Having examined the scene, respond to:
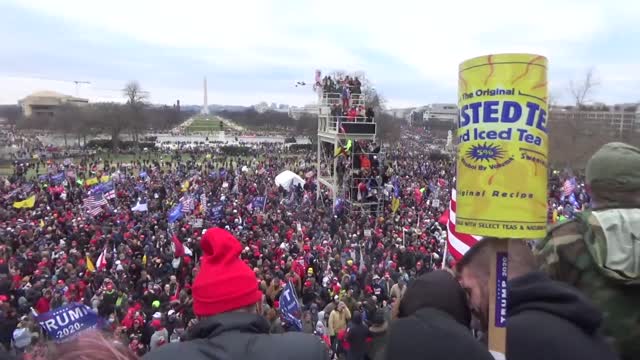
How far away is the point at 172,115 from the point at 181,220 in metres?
92.7

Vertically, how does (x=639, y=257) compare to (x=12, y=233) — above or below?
above

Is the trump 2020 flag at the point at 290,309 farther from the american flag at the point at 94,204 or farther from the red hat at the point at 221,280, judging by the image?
the american flag at the point at 94,204

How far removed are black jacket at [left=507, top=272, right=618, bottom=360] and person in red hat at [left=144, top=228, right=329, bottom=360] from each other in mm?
840

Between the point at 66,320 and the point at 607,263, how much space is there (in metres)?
7.79

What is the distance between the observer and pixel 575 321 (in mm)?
1953

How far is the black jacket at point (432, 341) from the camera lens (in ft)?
5.88

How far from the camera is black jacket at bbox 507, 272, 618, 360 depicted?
1.87 meters

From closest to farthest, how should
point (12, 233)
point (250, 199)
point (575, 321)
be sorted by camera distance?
point (575, 321), point (12, 233), point (250, 199)

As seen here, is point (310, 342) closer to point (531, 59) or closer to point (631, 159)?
point (531, 59)

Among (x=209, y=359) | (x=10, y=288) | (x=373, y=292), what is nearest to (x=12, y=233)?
(x=10, y=288)

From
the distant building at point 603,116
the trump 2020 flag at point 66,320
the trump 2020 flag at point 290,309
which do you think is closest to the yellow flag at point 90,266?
the trump 2020 flag at point 66,320

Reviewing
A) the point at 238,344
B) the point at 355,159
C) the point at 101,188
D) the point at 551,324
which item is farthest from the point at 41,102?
the point at 551,324

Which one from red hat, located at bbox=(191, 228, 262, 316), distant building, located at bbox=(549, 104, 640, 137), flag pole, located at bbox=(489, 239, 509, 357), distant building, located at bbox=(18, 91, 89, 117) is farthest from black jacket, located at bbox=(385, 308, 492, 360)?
distant building, located at bbox=(18, 91, 89, 117)

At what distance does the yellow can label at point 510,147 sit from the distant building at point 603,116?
3603 centimetres
